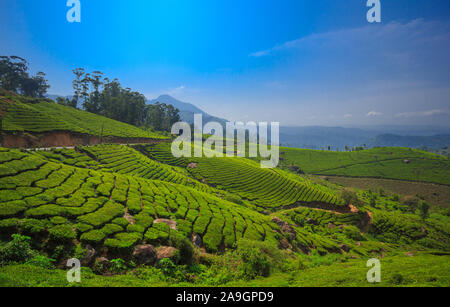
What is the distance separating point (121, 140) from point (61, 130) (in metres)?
16.3

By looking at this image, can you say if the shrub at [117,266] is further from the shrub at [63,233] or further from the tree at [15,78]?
the tree at [15,78]

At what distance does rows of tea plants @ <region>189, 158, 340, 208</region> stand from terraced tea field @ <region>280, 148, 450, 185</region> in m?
64.6

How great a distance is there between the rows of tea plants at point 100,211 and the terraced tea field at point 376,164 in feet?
361

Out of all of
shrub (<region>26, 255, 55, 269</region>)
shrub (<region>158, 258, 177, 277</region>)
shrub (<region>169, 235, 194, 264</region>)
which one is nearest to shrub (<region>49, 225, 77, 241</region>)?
shrub (<region>26, 255, 55, 269</region>)

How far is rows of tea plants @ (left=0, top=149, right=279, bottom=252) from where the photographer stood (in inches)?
456

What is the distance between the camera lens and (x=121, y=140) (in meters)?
57.3

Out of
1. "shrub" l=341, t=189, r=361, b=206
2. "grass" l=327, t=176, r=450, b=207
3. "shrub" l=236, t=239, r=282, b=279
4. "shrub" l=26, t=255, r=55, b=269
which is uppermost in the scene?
"shrub" l=26, t=255, r=55, b=269

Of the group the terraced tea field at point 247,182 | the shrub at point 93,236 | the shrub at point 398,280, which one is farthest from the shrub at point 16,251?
the terraced tea field at point 247,182

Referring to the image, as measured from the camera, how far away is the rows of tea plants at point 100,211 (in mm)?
11594

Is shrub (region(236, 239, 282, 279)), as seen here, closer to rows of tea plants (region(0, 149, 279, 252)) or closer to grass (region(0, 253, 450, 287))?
grass (region(0, 253, 450, 287))

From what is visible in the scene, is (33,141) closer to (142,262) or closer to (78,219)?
(78,219)

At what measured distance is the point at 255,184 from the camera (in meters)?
57.6

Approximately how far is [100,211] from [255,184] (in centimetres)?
4775
